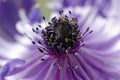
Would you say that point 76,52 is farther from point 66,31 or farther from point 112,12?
point 112,12

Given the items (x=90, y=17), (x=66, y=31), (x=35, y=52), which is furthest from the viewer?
(x=90, y=17)

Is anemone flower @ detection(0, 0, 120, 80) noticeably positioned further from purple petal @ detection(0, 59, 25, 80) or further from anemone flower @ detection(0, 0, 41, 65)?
anemone flower @ detection(0, 0, 41, 65)

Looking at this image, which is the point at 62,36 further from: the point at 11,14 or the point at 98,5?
the point at 11,14

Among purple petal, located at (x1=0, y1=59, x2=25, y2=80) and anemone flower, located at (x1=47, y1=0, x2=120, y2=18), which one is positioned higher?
anemone flower, located at (x1=47, y1=0, x2=120, y2=18)

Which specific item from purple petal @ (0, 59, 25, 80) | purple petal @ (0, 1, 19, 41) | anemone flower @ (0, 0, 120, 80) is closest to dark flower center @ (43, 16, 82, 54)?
anemone flower @ (0, 0, 120, 80)

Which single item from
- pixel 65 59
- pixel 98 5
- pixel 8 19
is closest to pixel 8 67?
pixel 65 59

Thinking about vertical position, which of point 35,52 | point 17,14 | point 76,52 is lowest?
point 76,52

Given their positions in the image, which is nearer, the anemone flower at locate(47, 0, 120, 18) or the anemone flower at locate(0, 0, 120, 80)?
the anemone flower at locate(0, 0, 120, 80)

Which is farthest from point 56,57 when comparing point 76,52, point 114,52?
point 114,52
